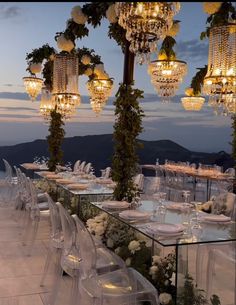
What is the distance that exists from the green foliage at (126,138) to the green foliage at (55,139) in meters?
4.20

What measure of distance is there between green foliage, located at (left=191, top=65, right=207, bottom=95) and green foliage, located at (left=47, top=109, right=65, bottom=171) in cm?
348

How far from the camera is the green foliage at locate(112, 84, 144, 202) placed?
4457 millimetres

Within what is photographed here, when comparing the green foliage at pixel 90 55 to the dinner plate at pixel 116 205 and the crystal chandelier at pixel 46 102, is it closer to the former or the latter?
the crystal chandelier at pixel 46 102

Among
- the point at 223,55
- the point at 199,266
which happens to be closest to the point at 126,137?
the point at 223,55

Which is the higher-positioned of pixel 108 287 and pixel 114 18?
pixel 114 18

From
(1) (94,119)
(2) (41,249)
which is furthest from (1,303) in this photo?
(1) (94,119)

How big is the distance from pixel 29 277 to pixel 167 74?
421 cm

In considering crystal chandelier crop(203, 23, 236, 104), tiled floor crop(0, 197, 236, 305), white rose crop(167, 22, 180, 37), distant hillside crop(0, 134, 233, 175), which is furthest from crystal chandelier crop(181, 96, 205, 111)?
tiled floor crop(0, 197, 236, 305)

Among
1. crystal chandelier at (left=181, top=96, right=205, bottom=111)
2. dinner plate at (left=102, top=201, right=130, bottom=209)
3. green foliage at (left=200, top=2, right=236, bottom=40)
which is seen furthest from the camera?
crystal chandelier at (left=181, top=96, right=205, bottom=111)

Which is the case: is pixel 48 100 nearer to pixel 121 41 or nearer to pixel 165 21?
pixel 121 41

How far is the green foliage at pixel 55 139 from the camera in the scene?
8531mm

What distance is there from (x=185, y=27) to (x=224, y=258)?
1058cm

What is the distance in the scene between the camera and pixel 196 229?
9.95ft

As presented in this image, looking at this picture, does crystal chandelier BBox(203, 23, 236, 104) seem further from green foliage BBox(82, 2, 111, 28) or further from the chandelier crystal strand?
the chandelier crystal strand
